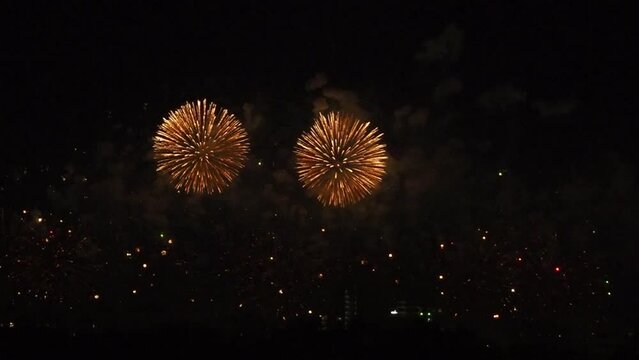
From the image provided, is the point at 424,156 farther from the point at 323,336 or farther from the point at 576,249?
the point at 323,336

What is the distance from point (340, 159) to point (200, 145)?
6.94 feet

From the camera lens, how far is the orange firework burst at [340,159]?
11.8 metres

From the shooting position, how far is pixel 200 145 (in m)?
11.7

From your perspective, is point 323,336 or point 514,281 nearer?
point 323,336

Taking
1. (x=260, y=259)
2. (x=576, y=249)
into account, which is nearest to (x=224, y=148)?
(x=260, y=259)

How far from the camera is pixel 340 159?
38.4 ft

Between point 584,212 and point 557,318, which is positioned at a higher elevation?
point 584,212

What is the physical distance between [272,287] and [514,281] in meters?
4.08

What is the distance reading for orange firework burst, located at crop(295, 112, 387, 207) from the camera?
11.8m

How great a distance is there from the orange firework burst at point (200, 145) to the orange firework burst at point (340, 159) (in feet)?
3.72

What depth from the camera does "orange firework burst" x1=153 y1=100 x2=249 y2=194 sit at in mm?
11789

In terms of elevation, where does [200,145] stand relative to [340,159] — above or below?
above

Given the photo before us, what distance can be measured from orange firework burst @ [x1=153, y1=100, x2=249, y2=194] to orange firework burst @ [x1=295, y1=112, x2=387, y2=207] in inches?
44.7

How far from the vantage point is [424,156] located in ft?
44.7
